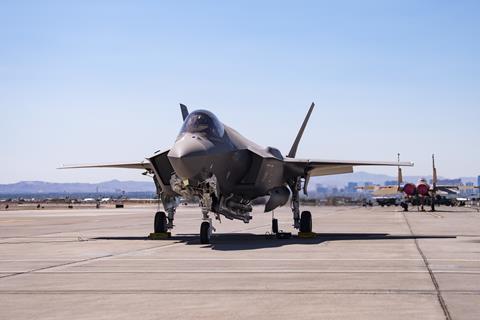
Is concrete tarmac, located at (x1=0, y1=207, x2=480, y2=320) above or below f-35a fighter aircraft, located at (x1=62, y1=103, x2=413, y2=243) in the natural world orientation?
below

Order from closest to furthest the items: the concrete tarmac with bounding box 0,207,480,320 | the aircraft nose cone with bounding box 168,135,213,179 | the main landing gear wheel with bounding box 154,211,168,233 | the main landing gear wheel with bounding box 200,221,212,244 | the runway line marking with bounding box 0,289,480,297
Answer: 1. the concrete tarmac with bounding box 0,207,480,320
2. the runway line marking with bounding box 0,289,480,297
3. the aircraft nose cone with bounding box 168,135,213,179
4. the main landing gear wheel with bounding box 200,221,212,244
5. the main landing gear wheel with bounding box 154,211,168,233

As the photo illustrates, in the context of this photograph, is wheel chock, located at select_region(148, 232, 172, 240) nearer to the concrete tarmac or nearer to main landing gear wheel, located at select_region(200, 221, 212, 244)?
main landing gear wheel, located at select_region(200, 221, 212, 244)

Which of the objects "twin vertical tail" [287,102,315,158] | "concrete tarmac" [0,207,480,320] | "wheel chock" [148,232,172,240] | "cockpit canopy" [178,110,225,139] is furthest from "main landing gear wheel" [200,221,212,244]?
"twin vertical tail" [287,102,315,158]

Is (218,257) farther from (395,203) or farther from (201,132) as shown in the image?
(395,203)

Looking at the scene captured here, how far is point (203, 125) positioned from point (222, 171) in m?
1.49

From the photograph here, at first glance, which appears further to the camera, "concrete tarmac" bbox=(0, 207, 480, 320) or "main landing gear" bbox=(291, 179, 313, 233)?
"main landing gear" bbox=(291, 179, 313, 233)

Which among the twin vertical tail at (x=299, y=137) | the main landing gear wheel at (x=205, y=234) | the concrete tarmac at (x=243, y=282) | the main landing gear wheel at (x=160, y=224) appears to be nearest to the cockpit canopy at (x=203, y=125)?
the main landing gear wheel at (x=205, y=234)

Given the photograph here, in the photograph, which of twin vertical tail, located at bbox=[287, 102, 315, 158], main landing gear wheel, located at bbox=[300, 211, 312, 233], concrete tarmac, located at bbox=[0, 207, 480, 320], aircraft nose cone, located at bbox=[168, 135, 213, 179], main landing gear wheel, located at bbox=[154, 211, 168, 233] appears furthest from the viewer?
twin vertical tail, located at bbox=[287, 102, 315, 158]

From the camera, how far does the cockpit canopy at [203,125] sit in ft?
60.3

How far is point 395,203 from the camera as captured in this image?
89.6 metres

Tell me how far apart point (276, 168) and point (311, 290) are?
1247 cm

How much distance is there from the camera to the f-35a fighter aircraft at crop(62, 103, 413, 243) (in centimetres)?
1769

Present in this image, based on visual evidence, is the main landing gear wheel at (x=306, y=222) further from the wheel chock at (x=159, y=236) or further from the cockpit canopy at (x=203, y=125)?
the cockpit canopy at (x=203, y=125)

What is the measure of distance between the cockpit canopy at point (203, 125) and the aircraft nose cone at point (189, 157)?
572mm
